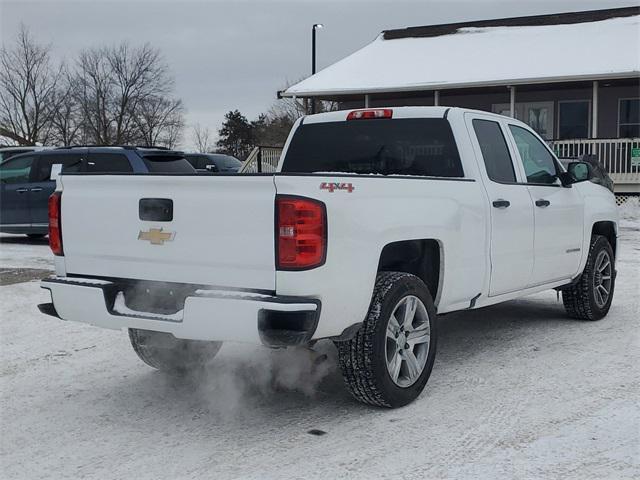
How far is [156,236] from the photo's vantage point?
430 cm

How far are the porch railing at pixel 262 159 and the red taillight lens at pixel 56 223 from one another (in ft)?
52.3

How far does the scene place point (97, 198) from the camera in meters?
4.53

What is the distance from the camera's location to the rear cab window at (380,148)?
560cm

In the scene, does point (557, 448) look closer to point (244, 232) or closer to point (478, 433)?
point (478, 433)

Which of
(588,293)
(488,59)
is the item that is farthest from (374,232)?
(488,59)

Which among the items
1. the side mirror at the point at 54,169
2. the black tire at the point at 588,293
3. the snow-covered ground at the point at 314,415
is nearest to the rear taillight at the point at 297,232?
the snow-covered ground at the point at 314,415

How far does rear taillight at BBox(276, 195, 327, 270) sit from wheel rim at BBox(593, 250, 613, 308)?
13.3 ft

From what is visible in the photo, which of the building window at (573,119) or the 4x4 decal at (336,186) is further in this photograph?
the building window at (573,119)

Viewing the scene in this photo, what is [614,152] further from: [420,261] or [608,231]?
[420,261]

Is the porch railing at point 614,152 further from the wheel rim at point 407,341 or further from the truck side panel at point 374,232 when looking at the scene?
the wheel rim at point 407,341

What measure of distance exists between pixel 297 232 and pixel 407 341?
122 cm

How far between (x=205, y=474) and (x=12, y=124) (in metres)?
54.4

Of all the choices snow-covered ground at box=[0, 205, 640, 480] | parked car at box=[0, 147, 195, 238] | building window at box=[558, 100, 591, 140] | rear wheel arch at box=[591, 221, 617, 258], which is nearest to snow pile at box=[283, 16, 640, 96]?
building window at box=[558, 100, 591, 140]

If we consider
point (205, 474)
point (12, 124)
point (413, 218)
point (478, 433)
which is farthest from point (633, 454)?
point (12, 124)
